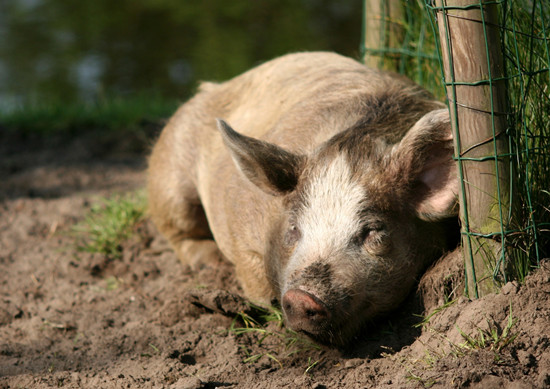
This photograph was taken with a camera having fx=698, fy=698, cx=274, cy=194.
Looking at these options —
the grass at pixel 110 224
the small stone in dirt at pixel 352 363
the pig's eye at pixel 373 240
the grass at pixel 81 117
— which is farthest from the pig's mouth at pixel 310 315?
the grass at pixel 81 117

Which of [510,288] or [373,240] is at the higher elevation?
[373,240]

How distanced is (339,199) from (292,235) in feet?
1.13

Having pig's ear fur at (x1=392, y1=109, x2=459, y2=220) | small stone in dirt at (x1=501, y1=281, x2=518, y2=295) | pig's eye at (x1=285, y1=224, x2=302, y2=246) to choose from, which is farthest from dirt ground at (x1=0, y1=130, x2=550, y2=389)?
pig's eye at (x1=285, y1=224, x2=302, y2=246)

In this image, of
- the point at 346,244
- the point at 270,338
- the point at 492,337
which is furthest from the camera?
the point at 270,338

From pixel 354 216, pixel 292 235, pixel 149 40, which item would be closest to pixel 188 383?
pixel 292 235

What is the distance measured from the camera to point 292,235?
372cm

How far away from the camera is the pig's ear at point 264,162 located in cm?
363

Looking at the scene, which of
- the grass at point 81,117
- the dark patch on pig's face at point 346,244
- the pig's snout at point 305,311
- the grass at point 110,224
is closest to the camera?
the pig's snout at point 305,311

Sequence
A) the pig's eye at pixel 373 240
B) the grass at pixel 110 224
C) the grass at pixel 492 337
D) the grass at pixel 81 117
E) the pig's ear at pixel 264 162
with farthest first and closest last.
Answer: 1. the grass at pixel 81 117
2. the grass at pixel 110 224
3. the pig's ear at pixel 264 162
4. the pig's eye at pixel 373 240
5. the grass at pixel 492 337

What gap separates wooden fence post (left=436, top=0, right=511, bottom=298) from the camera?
3027 millimetres

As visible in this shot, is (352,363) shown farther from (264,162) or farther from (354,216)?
(264,162)

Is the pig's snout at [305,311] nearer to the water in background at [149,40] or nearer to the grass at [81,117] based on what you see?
the grass at [81,117]

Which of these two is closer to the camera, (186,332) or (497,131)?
(497,131)

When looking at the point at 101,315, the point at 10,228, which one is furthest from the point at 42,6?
the point at 101,315
